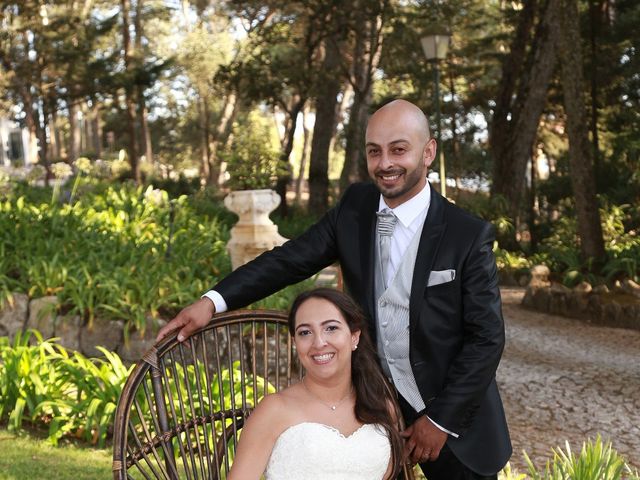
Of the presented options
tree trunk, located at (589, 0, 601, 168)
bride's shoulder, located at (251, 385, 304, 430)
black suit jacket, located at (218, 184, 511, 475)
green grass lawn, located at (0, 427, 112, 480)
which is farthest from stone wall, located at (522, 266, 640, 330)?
bride's shoulder, located at (251, 385, 304, 430)

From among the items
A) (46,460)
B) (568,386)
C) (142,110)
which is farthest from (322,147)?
(46,460)

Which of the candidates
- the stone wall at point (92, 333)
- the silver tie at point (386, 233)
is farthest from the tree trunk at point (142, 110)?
the silver tie at point (386, 233)

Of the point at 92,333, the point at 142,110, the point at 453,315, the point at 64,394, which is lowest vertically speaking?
the point at 64,394

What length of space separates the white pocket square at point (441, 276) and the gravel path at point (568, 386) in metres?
3.08

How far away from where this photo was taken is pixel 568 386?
291 inches

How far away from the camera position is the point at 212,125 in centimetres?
4450

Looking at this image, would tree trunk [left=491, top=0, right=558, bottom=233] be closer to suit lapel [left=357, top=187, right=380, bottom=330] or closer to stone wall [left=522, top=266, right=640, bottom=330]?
stone wall [left=522, top=266, right=640, bottom=330]

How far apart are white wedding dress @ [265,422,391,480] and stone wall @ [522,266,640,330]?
8.43 metres

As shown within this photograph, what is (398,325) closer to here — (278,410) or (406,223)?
(406,223)

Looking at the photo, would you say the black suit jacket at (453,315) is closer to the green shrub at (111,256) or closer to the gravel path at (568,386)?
the gravel path at (568,386)

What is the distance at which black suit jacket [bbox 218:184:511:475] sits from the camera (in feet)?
8.05

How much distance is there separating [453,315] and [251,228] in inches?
276

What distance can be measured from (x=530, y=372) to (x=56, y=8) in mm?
31361

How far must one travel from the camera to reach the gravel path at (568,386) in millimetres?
5973
